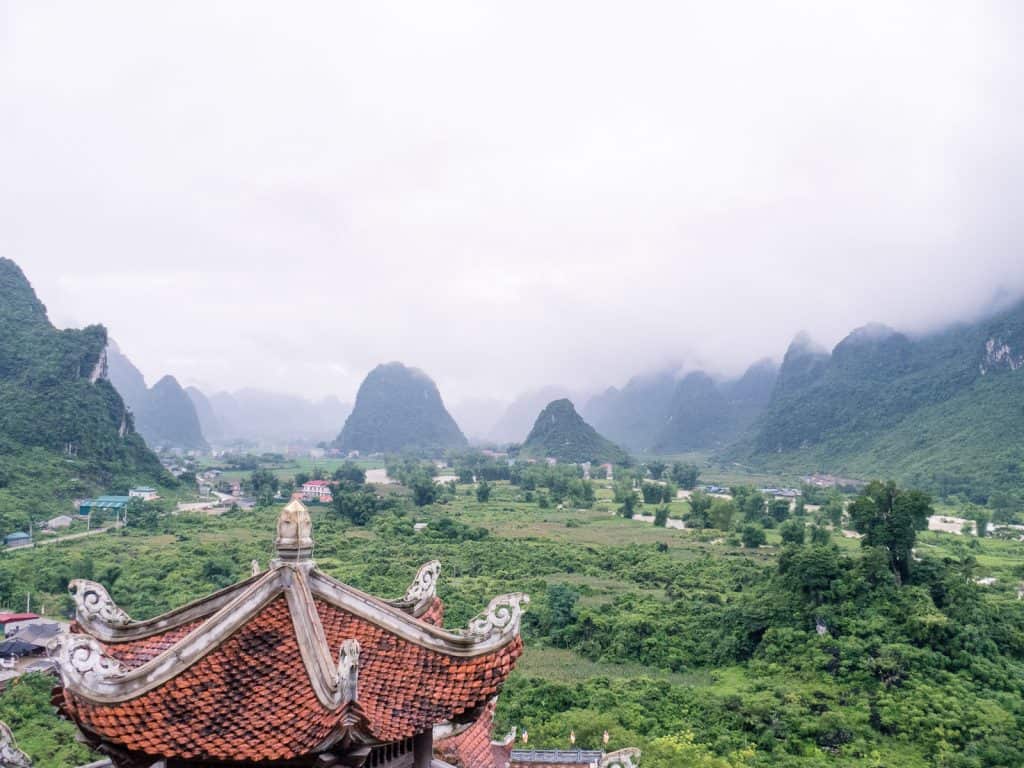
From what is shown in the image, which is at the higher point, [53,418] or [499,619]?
[53,418]

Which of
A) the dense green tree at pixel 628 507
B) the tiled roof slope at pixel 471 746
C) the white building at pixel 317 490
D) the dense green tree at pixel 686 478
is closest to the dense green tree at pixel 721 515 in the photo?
the dense green tree at pixel 628 507

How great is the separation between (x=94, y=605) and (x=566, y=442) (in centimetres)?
11300

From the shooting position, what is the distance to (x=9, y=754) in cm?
486

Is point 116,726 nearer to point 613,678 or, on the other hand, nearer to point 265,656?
point 265,656

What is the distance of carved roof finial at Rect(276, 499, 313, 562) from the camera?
4.98m

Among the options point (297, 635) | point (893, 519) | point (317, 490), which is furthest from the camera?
point (317, 490)

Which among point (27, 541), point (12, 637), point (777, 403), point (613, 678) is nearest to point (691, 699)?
point (613, 678)

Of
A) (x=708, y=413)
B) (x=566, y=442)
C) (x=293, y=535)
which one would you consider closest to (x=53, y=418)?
(x=293, y=535)

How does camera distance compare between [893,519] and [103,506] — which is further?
[103,506]

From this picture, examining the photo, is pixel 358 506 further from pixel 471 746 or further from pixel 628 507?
pixel 471 746

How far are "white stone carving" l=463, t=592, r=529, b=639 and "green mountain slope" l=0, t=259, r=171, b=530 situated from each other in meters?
50.2

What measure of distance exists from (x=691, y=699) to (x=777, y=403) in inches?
4295

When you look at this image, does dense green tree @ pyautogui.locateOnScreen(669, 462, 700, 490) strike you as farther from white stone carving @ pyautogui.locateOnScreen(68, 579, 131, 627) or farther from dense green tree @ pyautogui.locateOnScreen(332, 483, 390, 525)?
white stone carving @ pyautogui.locateOnScreen(68, 579, 131, 627)

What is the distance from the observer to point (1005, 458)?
210 feet
